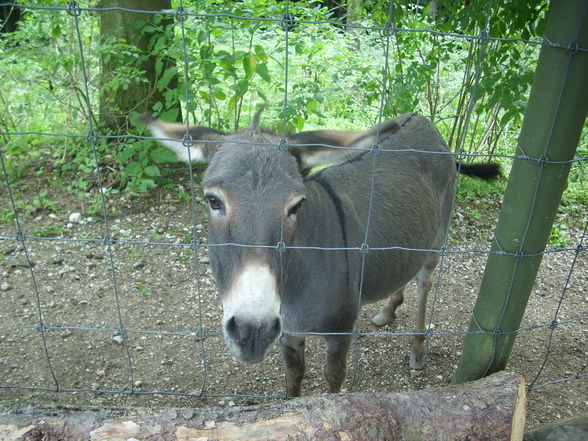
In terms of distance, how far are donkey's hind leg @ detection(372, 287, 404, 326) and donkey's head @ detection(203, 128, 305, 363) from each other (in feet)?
6.57

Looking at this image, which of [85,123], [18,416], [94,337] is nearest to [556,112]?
[18,416]

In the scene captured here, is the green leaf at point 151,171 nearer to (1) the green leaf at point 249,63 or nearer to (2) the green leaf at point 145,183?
(2) the green leaf at point 145,183

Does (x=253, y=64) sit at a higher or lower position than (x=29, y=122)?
higher

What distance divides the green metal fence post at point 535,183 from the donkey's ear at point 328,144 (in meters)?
0.60

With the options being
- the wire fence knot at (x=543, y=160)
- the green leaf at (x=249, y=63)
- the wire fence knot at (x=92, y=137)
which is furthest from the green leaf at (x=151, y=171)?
the wire fence knot at (x=543, y=160)

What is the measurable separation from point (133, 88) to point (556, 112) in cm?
441

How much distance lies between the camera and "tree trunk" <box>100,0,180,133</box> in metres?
4.69

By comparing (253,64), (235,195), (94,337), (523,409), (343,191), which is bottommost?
(94,337)

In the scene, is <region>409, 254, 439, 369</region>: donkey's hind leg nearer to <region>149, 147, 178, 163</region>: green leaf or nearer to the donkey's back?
the donkey's back

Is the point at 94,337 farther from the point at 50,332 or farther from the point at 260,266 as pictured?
the point at 260,266

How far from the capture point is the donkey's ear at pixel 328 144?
2.03 m

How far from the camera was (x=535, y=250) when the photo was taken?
212 cm

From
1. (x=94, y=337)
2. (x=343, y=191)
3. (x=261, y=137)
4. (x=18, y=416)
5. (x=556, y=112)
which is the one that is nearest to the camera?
(x=18, y=416)

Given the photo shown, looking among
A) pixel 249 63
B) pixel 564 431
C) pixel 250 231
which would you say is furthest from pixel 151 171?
pixel 564 431
